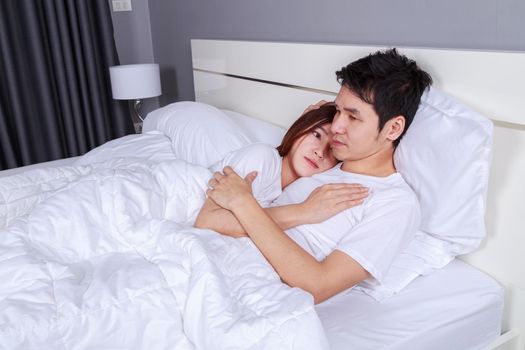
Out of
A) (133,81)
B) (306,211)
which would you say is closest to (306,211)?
(306,211)

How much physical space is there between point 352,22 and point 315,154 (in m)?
0.54

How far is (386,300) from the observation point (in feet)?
3.99

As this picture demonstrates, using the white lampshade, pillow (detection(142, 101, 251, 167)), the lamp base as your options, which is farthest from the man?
the lamp base

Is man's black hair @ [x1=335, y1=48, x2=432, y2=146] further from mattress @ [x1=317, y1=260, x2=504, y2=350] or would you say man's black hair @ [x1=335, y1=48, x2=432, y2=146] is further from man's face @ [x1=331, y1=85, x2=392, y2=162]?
mattress @ [x1=317, y1=260, x2=504, y2=350]

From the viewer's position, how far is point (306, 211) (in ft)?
4.27

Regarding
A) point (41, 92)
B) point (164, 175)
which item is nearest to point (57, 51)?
point (41, 92)

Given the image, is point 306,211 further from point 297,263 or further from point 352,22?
point 352,22

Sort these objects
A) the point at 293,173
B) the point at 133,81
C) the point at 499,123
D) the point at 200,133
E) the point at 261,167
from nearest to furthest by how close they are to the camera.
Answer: the point at 499,123 < the point at 261,167 < the point at 293,173 < the point at 200,133 < the point at 133,81

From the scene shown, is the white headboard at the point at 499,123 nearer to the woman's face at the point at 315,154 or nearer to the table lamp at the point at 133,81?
the woman's face at the point at 315,154

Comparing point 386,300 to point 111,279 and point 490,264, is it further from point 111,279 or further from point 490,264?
point 111,279

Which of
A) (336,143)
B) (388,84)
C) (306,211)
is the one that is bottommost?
(306,211)

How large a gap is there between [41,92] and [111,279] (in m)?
2.36

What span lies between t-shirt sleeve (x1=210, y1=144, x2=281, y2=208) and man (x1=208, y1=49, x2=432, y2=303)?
0.20 ft

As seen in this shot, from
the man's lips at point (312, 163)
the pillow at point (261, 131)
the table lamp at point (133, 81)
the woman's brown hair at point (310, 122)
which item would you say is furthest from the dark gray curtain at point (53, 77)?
the man's lips at point (312, 163)
